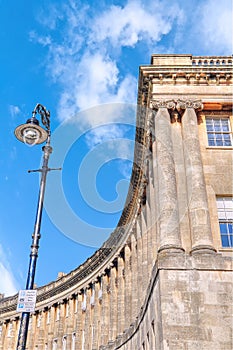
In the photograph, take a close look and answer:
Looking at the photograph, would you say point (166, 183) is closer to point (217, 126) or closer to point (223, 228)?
point (223, 228)

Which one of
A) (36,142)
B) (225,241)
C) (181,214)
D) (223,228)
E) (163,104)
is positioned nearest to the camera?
(36,142)

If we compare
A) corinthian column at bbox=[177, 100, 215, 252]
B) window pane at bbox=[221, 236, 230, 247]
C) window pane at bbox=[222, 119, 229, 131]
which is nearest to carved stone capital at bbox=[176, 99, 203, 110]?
corinthian column at bbox=[177, 100, 215, 252]

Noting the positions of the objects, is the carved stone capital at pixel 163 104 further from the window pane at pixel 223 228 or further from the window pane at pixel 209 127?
the window pane at pixel 223 228

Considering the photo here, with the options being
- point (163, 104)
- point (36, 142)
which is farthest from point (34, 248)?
point (163, 104)

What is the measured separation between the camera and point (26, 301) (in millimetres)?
9875

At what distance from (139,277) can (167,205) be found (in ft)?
36.7

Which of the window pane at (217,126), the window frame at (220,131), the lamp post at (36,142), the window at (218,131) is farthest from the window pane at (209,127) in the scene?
the lamp post at (36,142)

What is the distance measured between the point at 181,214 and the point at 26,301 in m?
8.97

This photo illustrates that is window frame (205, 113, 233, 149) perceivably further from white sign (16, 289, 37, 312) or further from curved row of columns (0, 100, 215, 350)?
white sign (16, 289, 37, 312)

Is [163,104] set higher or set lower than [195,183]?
higher

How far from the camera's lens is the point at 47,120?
1354 centimetres

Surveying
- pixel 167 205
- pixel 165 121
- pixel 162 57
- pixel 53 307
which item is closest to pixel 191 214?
pixel 167 205

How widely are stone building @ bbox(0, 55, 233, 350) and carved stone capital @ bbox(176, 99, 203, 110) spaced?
0.05 metres

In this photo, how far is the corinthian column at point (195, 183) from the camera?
1582cm
